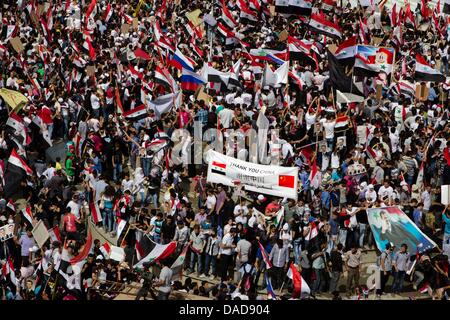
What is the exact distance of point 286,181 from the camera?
2134cm

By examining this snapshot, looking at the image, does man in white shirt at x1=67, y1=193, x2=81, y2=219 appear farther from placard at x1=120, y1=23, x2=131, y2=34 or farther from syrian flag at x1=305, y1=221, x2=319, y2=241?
placard at x1=120, y1=23, x2=131, y2=34

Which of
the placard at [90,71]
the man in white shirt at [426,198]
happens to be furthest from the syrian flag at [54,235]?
the placard at [90,71]

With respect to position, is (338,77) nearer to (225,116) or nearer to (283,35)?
(225,116)

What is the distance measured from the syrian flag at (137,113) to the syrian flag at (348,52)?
17.0 feet

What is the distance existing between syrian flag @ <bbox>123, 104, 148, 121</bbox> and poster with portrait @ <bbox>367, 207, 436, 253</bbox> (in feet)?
23.5

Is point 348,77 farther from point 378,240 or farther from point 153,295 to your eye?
point 153,295

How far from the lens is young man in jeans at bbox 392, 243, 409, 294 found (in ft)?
65.0

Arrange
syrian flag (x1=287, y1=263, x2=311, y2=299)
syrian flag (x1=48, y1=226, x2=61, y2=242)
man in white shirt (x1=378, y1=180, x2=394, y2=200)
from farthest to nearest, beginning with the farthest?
man in white shirt (x1=378, y1=180, x2=394, y2=200), syrian flag (x1=48, y1=226, x2=61, y2=242), syrian flag (x1=287, y1=263, x2=311, y2=299)

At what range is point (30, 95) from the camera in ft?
90.8

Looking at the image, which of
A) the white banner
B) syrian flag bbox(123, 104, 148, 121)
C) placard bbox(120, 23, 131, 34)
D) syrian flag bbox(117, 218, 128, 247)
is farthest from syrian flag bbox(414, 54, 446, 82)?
placard bbox(120, 23, 131, 34)

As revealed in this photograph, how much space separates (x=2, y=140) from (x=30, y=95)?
140 inches

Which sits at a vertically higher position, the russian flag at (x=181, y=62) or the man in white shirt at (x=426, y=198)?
the russian flag at (x=181, y=62)

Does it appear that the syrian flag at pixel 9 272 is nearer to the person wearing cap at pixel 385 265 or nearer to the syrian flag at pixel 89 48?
the person wearing cap at pixel 385 265

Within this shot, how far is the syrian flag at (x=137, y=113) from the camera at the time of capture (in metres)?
25.2
